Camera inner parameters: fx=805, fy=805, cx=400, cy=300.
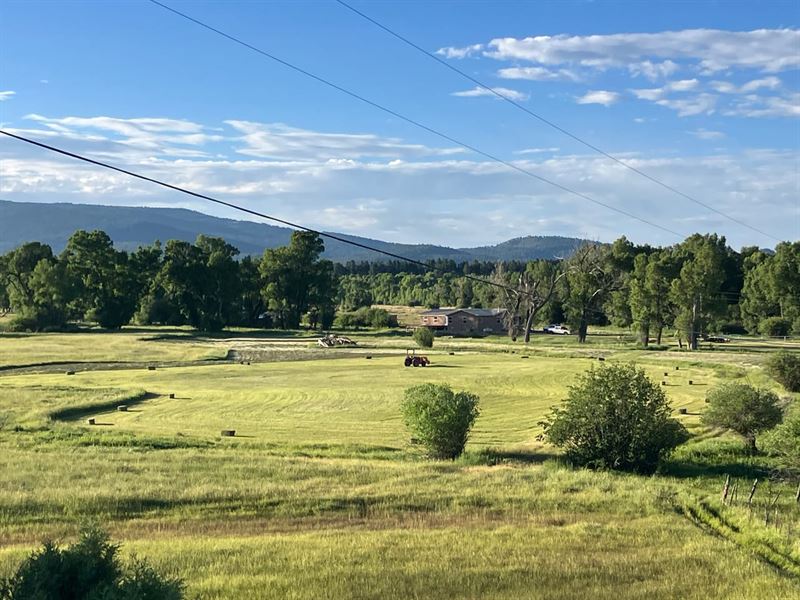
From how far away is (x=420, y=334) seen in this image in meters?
110

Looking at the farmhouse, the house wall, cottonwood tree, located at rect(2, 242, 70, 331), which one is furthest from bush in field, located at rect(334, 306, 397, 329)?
cottonwood tree, located at rect(2, 242, 70, 331)

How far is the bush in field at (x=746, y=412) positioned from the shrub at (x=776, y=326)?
83889 mm

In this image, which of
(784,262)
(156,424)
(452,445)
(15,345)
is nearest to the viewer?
(452,445)

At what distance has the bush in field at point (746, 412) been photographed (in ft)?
123

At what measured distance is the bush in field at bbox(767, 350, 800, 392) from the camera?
57.8m

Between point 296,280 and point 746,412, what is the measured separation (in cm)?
11915

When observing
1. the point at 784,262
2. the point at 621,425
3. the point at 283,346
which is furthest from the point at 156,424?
the point at 784,262

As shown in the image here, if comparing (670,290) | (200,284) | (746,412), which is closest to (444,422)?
(746,412)

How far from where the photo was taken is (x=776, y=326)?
379ft

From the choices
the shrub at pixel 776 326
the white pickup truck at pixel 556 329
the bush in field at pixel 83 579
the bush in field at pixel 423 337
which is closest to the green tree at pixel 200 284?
the bush in field at pixel 423 337

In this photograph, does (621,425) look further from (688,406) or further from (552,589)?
(688,406)

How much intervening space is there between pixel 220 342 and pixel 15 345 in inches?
1044

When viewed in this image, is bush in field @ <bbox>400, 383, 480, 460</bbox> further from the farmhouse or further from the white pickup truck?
the farmhouse

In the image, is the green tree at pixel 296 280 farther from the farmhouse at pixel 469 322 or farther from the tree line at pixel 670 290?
the tree line at pixel 670 290
